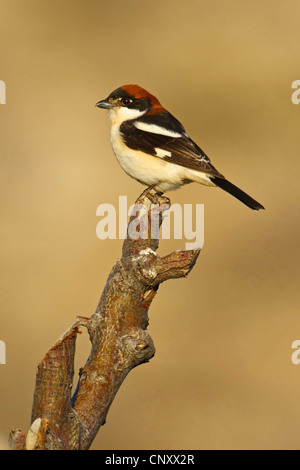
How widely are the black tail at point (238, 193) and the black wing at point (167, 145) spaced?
0.08 metres

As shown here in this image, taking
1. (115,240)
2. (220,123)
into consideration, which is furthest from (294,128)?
(115,240)

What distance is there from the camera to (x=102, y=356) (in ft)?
8.39

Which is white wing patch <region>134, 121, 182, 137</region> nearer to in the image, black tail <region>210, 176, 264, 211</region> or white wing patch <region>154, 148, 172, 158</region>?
white wing patch <region>154, 148, 172, 158</region>

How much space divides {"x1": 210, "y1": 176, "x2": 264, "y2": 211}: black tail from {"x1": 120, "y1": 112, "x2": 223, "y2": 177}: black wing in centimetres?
8

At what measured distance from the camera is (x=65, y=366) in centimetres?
228

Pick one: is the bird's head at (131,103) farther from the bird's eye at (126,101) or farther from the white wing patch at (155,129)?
the white wing patch at (155,129)

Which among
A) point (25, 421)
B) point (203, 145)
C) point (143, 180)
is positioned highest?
point (203, 145)

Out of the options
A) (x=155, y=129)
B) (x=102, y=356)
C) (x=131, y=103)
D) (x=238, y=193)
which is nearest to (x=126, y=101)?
(x=131, y=103)

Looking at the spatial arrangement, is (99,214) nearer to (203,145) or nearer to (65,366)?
(203,145)

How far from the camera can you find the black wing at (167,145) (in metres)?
4.75

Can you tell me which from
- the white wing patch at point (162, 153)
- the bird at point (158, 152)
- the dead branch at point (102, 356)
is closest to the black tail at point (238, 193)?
the bird at point (158, 152)

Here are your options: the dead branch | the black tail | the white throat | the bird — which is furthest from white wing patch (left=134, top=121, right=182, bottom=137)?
the dead branch

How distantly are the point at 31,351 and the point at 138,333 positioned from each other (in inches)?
214

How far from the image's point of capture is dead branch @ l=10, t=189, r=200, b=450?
87.4 inches
